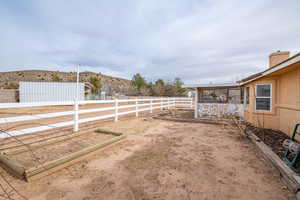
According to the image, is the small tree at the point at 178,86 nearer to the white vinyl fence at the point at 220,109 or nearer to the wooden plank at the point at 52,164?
the white vinyl fence at the point at 220,109

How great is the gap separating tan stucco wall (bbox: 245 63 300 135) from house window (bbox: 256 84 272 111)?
0.59 ft

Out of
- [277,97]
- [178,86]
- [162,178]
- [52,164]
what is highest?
[178,86]

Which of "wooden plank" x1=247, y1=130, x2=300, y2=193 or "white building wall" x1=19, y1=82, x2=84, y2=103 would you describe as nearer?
"wooden plank" x1=247, y1=130, x2=300, y2=193

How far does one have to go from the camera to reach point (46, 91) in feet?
59.4

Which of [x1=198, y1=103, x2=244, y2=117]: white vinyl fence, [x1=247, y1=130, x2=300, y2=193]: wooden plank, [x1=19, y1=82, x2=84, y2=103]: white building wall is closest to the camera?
[x1=247, y1=130, x2=300, y2=193]: wooden plank

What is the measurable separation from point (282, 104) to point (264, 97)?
3.37ft

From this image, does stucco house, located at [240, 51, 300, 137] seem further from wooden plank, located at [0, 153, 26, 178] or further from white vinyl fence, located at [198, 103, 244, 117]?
wooden plank, located at [0, 153, 26, 178]

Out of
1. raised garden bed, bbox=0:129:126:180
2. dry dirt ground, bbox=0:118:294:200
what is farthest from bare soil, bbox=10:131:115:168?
dry dirt ground, bbox=0:118:294:200

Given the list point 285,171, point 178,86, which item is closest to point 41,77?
point 178,86

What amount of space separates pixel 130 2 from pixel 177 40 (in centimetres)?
609

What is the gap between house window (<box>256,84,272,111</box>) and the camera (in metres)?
5.79

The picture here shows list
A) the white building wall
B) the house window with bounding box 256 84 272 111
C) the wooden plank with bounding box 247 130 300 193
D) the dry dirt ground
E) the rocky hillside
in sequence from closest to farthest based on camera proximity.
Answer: the dry dirt ground
the wooden plank with bounding box 247 130 300 193
the house window with bounding box 256 84 272 111
the white building wall
the rocky hillside

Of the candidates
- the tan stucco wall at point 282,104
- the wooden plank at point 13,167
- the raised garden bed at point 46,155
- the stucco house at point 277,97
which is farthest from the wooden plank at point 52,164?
the tan stucco wall at point 282,104

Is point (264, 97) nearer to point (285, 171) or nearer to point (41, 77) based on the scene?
point (285, 171)
